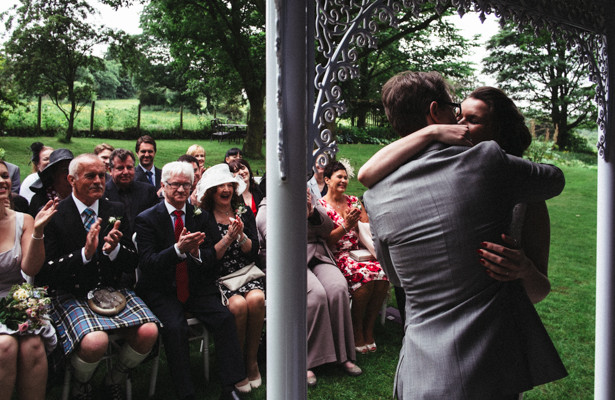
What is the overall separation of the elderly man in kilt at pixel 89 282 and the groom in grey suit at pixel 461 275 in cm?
255

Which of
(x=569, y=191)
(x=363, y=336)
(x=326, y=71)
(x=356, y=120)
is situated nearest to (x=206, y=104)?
(x=356, y=120)

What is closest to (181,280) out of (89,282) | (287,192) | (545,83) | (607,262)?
(89,282)

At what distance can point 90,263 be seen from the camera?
377 centimetres

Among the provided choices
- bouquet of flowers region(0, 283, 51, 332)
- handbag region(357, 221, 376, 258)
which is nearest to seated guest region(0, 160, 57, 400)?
bouquet of flowers region(0, 283, 51, 332)

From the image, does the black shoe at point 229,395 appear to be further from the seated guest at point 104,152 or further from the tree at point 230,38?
the tree at point 230,38

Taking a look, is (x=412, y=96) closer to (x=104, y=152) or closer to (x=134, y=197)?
(x=134, y=197)

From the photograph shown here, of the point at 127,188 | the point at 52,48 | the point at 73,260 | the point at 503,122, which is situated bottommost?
the point at 73,260

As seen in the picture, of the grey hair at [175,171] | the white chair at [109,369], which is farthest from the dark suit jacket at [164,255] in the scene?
the white chair at [109,369]

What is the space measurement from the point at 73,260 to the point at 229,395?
168 cm

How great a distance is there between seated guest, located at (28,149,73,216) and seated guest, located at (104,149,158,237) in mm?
508

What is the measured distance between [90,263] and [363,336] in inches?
116

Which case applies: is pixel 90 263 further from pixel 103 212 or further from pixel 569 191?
pixel 569 191

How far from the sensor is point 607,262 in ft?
11.3

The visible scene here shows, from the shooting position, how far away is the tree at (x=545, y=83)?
24.1m
